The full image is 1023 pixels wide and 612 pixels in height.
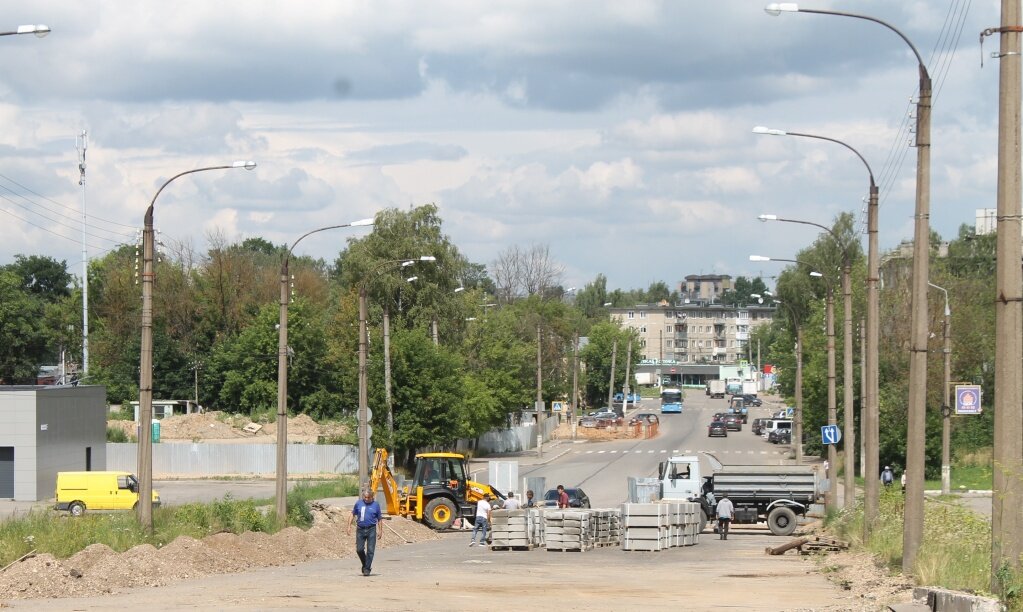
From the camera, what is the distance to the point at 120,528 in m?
24.8

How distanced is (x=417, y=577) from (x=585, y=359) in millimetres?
127638

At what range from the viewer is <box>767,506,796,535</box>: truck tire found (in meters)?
39.9

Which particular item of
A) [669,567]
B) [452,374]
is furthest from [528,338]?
[669,567]

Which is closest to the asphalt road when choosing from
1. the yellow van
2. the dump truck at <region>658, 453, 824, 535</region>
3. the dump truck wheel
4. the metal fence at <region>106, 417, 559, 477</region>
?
the metal fence at <region>106, 417, 559, 477</region>

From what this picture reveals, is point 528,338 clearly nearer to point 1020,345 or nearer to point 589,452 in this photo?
point 589,452

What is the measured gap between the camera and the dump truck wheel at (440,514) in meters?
39.3

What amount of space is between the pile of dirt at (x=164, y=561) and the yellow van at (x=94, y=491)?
2001cm

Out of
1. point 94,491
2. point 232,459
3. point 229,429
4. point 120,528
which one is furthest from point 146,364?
point 229,429

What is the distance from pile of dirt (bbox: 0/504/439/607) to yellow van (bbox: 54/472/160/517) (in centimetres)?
2001

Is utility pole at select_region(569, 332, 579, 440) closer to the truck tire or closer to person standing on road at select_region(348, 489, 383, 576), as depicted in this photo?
the truck tire

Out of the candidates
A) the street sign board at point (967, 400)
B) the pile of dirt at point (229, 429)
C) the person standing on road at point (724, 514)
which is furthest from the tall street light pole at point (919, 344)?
the pile of dirt at point (229, 429)

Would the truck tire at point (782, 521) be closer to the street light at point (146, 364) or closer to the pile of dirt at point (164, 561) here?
the pile of dirt at point (164, 561)

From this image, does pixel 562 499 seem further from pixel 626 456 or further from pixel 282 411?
pixel 626 456

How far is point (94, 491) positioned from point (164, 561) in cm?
2851
